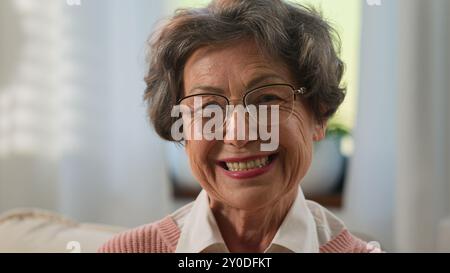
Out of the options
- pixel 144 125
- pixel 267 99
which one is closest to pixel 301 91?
pixel 267 99

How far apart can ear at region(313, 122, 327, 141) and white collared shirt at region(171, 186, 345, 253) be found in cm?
9

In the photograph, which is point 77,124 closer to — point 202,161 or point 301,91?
point 202,161

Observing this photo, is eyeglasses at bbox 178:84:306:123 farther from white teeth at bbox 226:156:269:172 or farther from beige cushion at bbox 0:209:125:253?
beige cushion at bbox 0:209:125:253

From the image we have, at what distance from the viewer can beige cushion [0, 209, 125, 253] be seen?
102 cm

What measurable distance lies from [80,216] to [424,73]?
75cm

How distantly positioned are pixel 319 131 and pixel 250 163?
13 centimetres

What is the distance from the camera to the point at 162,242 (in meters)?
0.86

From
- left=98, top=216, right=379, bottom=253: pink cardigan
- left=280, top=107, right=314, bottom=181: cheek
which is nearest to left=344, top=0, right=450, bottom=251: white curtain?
left=98, top=216, right=379, bottom=253: pink cardigan

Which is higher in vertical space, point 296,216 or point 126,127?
point 126,127

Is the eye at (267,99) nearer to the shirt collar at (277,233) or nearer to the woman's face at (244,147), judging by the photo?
the woman's face at (244,147)
